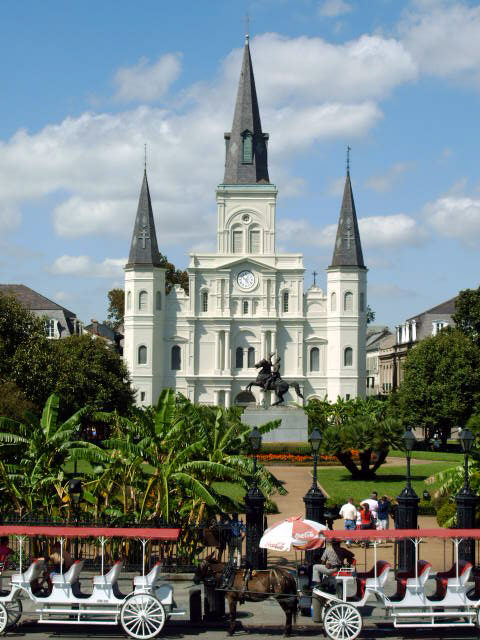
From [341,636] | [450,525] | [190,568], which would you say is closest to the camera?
[341,636]

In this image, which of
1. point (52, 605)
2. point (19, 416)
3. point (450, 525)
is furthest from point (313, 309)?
point (52, 605)

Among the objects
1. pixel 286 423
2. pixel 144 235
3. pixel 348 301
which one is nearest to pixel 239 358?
pixel 348 301

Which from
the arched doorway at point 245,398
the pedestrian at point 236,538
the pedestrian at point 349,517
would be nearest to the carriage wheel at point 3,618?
the pedestrian at point 236,538

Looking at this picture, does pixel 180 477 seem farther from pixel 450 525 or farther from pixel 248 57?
pixel 248 57

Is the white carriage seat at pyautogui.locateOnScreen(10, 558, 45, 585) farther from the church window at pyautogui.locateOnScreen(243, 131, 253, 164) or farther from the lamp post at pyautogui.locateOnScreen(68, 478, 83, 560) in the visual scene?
the church window at pyautogui.locateOnScreen(243, 131, 253, 164)

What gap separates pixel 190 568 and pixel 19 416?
23698 millimetres

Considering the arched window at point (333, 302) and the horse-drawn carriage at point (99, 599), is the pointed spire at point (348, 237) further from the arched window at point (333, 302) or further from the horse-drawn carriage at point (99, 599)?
the horse-drawn carriage at point (99, 599)

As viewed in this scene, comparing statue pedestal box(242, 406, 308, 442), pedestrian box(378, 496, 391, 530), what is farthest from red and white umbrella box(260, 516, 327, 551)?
statue pedestal box(242, 406, 308, 442)

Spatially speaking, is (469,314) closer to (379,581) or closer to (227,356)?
(227,356)

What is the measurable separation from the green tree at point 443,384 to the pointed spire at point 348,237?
21222 mm

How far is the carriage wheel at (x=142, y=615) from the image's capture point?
16.2 metres

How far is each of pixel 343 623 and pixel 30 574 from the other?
5664mm

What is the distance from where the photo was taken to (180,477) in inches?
885

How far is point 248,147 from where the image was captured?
96.1 metres
